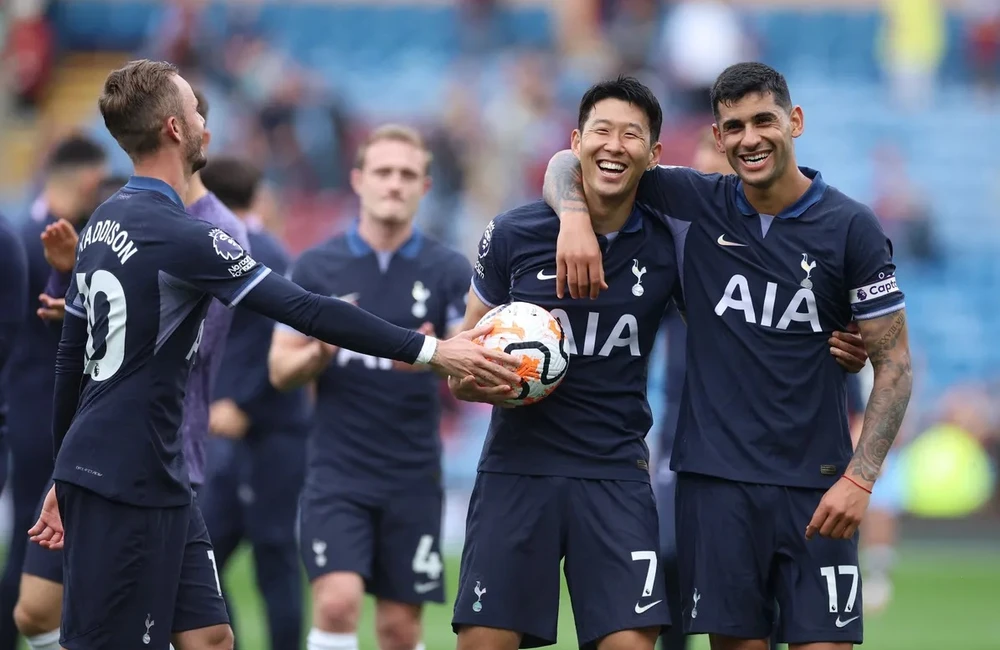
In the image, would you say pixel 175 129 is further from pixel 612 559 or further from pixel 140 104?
pixel 612 559

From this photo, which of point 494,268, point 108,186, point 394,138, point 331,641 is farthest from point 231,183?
point 494,268

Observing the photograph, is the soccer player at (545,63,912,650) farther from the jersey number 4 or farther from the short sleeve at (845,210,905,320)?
the jersey number 4

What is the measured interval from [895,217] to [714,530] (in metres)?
16.3

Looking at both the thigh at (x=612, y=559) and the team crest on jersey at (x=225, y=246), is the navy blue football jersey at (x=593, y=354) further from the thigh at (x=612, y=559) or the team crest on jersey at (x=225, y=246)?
the team crest on jersey at (x=225, y=246)

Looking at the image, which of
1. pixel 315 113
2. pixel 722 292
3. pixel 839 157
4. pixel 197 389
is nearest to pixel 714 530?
pixel 722 292

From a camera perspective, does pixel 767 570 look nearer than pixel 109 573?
No

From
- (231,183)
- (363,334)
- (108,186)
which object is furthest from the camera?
(231,183)

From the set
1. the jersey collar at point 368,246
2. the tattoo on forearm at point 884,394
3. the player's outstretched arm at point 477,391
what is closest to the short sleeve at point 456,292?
the jersey collar at point 368,246

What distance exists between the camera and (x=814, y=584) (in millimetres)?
5391

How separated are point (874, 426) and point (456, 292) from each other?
9.03 feet

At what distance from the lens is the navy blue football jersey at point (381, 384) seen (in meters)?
7.37

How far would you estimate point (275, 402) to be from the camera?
855 cm

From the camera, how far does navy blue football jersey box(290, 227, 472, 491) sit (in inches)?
290

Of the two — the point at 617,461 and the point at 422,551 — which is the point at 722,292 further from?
the point at 422,551
